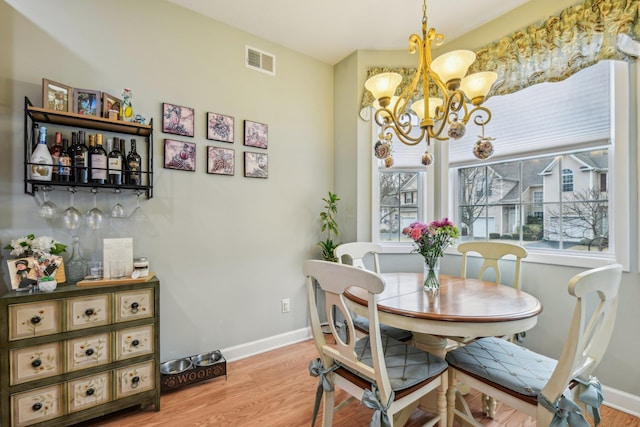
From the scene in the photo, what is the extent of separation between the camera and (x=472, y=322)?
134 cm

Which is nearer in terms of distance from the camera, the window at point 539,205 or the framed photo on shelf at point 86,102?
the framed photo on shelf at point 86,102

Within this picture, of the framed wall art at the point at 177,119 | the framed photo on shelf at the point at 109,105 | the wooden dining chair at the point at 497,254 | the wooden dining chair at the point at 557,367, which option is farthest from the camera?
the framed wall art at the point at 177,119

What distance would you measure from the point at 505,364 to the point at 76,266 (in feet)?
8.21

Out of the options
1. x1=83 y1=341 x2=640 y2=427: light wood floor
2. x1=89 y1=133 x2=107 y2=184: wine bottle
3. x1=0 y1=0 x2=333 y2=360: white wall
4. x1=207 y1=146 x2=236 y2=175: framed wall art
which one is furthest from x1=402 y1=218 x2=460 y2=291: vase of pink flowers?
x1=89 y1=133 x2=107 y2=184: wine bottle

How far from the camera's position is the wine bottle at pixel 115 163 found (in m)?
1.93

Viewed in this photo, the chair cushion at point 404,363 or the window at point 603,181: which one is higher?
the window at point 603,181

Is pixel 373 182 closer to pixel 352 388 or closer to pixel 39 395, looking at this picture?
pixel 352 388

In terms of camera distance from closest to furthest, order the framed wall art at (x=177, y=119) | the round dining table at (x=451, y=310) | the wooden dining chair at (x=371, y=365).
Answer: the wooden dining chair at (x=371, y=365) < the round dining table at (x=451, y=310) < the framed wall art at (x=177, y=119)

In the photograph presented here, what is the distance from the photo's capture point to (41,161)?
5.71 feet

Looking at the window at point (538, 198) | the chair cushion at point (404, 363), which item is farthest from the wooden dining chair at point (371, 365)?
the window at point (538, 198)

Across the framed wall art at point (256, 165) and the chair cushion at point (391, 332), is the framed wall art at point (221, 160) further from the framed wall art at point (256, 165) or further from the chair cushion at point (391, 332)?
the chair cushion at point (391, 332)

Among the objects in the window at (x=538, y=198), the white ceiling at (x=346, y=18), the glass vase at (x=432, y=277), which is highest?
the white ceiling at (x=346, y=18)

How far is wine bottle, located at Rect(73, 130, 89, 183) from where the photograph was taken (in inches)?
72.8

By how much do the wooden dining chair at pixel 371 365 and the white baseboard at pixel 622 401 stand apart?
1.35 meters
